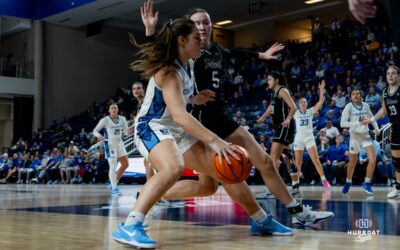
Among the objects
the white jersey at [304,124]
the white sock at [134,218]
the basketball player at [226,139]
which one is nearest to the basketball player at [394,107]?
the white jersey at [304,124]

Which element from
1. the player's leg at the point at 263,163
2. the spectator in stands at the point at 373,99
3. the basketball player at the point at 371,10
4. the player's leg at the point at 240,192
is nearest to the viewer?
the basketball player at the point at 371,10

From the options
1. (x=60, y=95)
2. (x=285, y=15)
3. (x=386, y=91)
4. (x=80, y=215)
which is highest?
(x=285, y=15)

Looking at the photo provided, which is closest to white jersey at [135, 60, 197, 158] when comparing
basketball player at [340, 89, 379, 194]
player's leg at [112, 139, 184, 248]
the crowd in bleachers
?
player's leg at [112, 139, 184, 248]

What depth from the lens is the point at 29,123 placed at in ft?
80.4

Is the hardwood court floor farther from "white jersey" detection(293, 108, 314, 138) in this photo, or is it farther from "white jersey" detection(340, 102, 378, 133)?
"white jersey" detection(293, 108, 314, 138)

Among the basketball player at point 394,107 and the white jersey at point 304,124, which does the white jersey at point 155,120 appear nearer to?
the basketball player at point 394,107

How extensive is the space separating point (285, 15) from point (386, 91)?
18.4 meters

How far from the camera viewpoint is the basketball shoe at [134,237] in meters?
2.95

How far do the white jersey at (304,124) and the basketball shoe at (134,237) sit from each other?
6.89m

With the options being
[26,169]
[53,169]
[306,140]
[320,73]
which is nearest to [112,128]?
[306,140]

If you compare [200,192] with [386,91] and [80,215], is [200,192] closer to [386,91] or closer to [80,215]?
[80,215]

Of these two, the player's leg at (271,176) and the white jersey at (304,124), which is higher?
the white jersey at (304,124)

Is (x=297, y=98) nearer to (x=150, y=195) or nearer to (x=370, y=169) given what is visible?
(x=370, y=169)

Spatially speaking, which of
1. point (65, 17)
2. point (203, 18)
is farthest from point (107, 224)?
point (65, 17)
